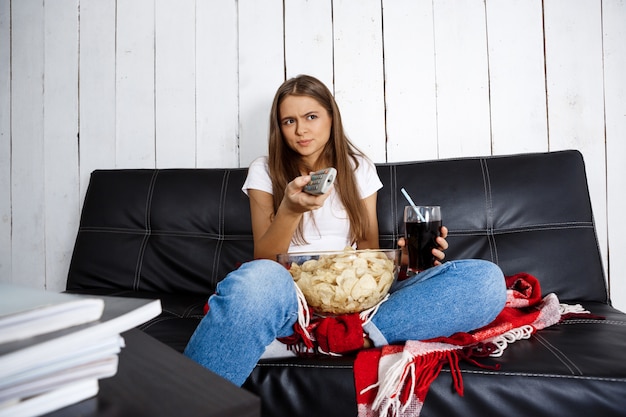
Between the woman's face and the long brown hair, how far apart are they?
0.03 meters

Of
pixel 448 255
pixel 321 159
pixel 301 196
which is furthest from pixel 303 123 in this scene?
pixel 448 255

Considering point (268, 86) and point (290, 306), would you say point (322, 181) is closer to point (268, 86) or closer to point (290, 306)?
point (290, 306)

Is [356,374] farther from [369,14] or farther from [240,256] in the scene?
[369,14]

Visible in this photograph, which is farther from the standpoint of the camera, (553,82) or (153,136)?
(153,136)

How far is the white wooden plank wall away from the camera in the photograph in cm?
175

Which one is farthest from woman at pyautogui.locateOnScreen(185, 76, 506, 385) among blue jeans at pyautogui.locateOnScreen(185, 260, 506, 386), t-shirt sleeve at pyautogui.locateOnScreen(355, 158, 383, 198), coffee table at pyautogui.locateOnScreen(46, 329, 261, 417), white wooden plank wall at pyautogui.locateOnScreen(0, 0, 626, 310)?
white wooden plank wall at pyautogui.locateOnScreen(0, 0, 626, 310)

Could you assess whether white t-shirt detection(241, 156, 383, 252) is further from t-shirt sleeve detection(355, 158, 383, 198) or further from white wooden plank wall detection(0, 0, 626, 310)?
white wooden plank wall detection(0, 0, 626, 310)

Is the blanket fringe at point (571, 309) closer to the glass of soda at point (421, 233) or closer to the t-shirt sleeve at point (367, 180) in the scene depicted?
the glass of soda at point (421, 233)

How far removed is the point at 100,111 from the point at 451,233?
5.46ft

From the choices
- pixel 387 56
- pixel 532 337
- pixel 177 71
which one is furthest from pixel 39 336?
pixel 177 71

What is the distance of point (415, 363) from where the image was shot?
852mm

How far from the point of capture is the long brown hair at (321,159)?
57.6 inches

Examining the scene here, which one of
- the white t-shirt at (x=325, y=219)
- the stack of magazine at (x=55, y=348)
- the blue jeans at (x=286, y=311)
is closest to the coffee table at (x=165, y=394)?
the stack of magazine at (x=55, y=348)

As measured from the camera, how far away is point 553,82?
1.76 metres
